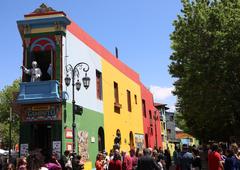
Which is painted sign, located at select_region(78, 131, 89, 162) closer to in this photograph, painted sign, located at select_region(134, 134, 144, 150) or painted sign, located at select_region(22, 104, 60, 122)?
painted sign, located at select_region(22, 104, 60, 122)

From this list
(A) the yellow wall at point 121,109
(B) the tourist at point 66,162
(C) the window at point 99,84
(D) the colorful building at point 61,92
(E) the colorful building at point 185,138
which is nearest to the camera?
(B) the tourist at point 66,162

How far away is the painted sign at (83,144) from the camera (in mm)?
18167

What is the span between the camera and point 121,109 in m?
26.7

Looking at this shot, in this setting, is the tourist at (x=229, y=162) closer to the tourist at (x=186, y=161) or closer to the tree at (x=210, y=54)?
the tourist at (x=186, y=161)

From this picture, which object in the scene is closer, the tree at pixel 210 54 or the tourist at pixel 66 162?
the tourist at pixel 66 162

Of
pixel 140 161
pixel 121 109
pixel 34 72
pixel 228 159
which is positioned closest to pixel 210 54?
pixel 121 109

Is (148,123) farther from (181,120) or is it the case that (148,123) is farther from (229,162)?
(229,162)

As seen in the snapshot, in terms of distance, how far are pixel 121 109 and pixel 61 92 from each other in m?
10.4

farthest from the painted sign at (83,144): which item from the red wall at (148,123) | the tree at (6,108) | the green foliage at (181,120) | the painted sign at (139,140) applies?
the tree at (6,108)

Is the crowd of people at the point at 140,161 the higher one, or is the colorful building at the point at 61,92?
the colorful building at the point at 61,92

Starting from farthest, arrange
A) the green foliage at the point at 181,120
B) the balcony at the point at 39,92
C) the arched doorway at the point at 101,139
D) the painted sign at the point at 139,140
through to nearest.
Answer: the green foliage at the point at 181,120
the painted sign at the point at 139,140
the arched doorway at the point at 101,139
the balcony at the point at 39,92

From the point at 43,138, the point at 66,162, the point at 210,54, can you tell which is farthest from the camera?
the point at 210,54

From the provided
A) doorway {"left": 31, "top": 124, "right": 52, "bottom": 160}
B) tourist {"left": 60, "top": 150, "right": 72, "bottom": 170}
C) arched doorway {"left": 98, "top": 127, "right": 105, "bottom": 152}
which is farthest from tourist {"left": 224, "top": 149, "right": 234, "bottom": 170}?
arched doorway {"left": 98, "top": 127, "right": 105, "bottom": 152}

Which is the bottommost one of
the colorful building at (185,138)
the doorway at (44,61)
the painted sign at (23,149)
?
the painted sign at (23,149)
